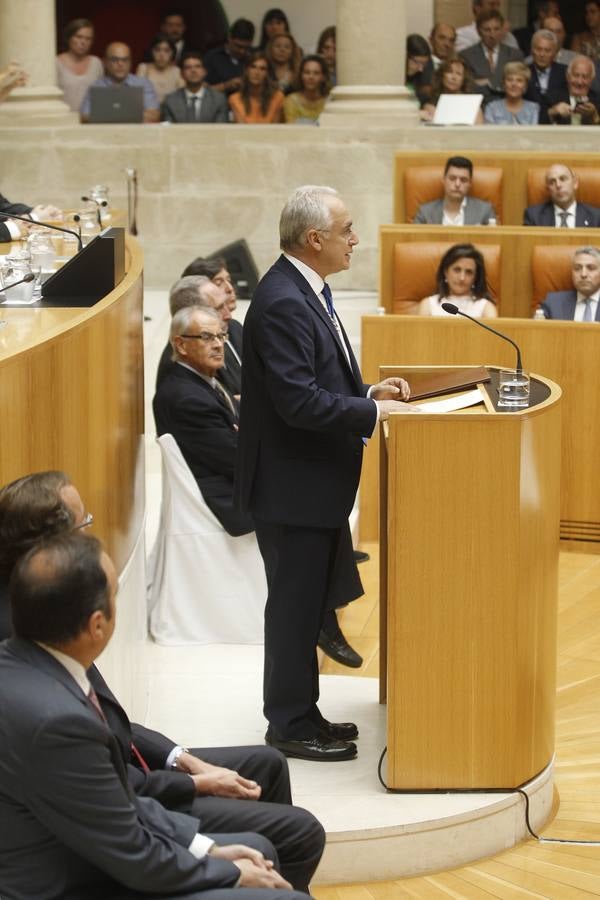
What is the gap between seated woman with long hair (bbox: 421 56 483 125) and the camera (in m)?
9.32

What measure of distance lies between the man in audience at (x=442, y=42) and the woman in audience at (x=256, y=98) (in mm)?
1199

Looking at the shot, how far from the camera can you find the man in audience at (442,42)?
996cm

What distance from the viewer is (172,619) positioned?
4.40 m

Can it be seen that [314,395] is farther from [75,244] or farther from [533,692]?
[75,244]

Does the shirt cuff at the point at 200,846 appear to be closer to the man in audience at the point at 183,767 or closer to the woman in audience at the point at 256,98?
the man in audience at the point at 183,767

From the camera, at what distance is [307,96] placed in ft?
31.8

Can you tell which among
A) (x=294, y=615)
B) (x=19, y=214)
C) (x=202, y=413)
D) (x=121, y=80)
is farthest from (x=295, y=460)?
(x=121, y=80)

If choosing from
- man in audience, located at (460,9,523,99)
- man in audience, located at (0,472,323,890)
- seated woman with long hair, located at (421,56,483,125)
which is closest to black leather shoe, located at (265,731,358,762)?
man in audience, located at (0,472,323,890)

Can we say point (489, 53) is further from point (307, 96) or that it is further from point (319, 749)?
point (319, 749)

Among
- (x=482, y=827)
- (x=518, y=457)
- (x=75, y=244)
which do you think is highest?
(x=75, y=244)

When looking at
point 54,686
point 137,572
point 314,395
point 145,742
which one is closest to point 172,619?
point 137,572

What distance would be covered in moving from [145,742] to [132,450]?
121 centimetres

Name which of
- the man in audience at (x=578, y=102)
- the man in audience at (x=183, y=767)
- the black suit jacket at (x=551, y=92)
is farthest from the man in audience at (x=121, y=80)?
the man in audience at (x=183, y=767)

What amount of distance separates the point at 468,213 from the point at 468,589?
4.59 m
